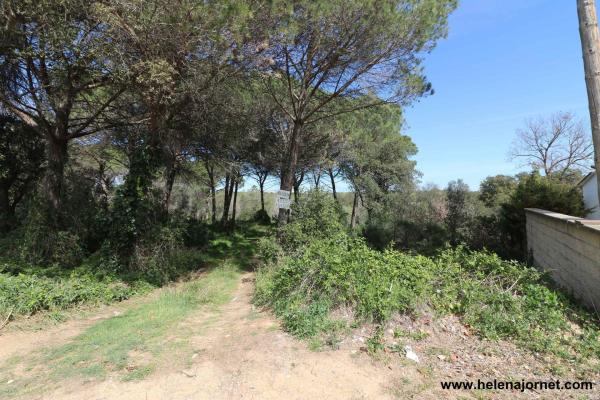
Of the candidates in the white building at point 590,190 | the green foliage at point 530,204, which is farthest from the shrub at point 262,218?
the white building at point 590,190

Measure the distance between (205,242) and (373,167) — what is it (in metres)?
11.9

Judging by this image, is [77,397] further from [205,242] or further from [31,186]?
[31,186]

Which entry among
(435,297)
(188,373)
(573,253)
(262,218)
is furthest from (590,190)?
(188,373)

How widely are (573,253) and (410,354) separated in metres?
3.93

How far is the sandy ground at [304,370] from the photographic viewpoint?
109 inches

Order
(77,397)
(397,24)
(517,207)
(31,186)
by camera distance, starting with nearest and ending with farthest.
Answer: (77,397) → (397,24) → (517,207) → (31,186)

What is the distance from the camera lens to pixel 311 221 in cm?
893

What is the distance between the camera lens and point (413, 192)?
20.2 metres

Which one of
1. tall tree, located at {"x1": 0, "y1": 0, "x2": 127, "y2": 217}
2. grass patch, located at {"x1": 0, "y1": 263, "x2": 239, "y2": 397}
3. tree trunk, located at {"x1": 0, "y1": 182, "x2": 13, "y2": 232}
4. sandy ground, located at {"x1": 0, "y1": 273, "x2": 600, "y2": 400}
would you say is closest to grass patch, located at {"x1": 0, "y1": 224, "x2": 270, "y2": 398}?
grass patch, located at {"x1": 0, "y1": 263, "x2": 239, "y2": 397}

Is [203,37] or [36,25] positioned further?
[203,37]

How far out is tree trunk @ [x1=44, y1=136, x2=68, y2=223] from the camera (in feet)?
26.6

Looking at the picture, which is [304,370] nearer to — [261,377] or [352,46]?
[261,377]

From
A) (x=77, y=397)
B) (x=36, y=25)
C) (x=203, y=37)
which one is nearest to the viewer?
(x=77, y=397)

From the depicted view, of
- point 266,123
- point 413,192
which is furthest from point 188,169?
point 413,192
